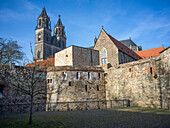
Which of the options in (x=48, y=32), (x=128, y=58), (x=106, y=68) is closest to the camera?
(x=106, y=68)

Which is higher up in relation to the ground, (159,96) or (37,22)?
(37,22)

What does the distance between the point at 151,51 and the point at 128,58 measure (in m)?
13.6

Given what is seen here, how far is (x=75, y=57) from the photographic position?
25.3 meters

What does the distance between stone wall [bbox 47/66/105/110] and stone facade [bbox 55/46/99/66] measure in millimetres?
4882

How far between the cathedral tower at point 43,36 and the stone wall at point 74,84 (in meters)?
60.2

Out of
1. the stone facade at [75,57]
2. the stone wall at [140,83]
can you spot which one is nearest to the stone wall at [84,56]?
the stone facade at [75,57]

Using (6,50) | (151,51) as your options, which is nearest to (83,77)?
(6,50)

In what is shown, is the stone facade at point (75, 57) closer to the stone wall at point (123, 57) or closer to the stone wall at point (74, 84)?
the stone wall at point (74, 84)

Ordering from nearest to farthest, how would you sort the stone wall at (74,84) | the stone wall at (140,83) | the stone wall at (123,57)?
the stone wall at (140,83) < the stone wall at (74,84) < the stone wall at (123,57)

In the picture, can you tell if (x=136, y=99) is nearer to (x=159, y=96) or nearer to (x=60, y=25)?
(x=159, y=96)

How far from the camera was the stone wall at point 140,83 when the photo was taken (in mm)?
15492

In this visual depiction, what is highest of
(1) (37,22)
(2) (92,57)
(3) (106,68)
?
(1) (37,22)

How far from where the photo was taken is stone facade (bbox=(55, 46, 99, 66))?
25.1 m

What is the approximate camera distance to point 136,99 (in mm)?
17562
